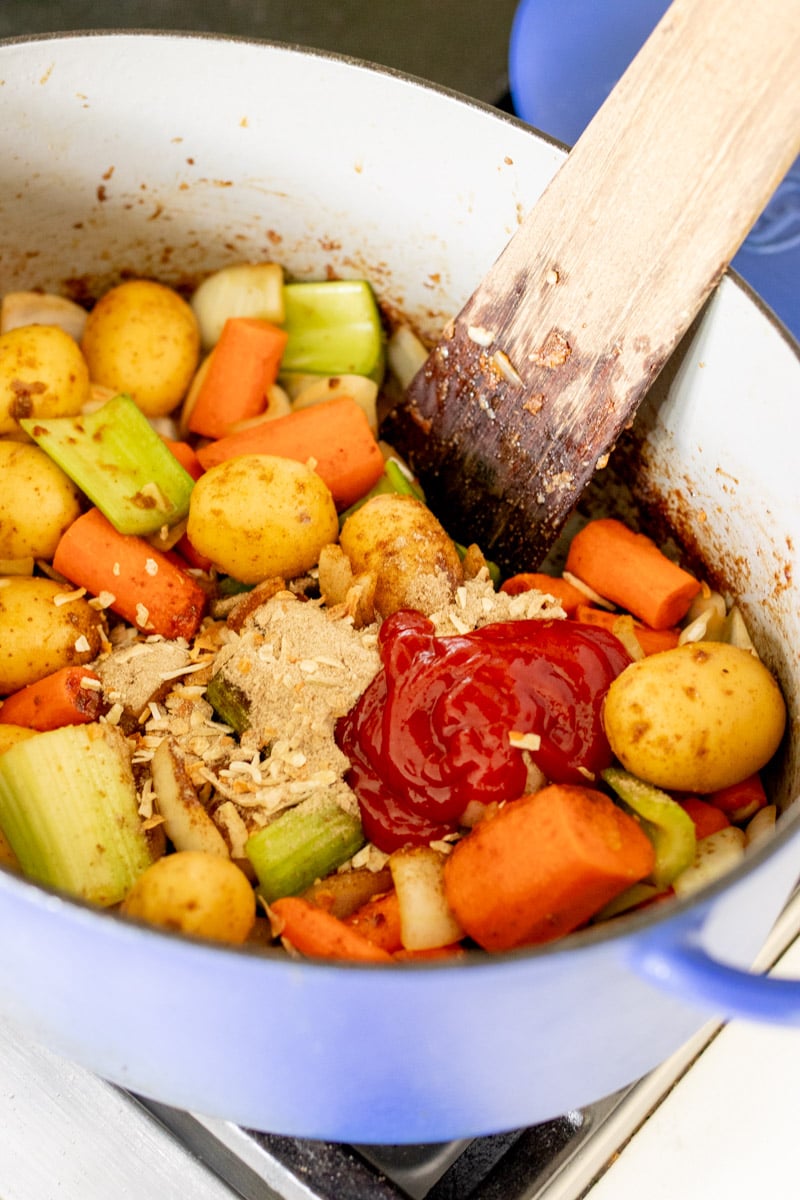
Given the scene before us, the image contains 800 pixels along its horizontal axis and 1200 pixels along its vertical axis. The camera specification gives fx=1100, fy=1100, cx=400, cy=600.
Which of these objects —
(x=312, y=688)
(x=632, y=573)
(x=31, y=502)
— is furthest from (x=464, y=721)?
(x=31, y=502)

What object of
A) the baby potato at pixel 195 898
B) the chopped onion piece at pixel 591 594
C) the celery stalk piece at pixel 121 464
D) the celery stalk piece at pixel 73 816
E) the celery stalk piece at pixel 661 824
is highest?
the chopped onion piece at pixel 591 594

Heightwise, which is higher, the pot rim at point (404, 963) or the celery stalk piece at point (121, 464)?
the pot rim at point (404, 963)

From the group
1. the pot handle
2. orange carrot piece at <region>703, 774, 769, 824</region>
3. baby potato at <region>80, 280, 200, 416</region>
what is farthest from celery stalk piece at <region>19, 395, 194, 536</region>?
the pot handle

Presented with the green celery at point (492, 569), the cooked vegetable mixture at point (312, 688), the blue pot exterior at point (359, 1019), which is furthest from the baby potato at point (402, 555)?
the blue pot exterior at point (359, 1019)

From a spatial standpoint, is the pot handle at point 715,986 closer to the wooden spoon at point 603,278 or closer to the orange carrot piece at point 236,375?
the wooden spoon at point 603,278

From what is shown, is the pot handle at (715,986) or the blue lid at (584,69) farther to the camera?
the blue lid at (584,69)
